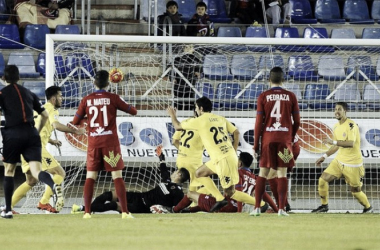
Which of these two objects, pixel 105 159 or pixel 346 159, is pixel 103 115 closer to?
pixel 105 159

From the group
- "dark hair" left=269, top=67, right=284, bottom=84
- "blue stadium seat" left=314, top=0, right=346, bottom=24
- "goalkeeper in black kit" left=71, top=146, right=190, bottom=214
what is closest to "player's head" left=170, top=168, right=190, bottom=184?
"goalkeeper in black kit" left=71, top=146, right=190, bottom=214

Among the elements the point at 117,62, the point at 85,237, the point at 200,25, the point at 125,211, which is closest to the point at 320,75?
the point at 200,25

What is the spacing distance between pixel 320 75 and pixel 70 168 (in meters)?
4.87

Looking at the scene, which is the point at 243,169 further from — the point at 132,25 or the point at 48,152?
the point at 132,25

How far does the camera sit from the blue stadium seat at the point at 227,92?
16.7 metres

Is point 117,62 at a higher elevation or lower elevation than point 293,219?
higher

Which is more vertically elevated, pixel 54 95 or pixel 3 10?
pixel 3 10

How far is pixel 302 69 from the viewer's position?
17609 millimetres

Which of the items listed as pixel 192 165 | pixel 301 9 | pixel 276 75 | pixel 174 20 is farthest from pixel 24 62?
pixel 276 75

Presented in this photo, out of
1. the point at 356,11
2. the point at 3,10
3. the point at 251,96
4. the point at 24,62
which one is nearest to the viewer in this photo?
the point at 251,96

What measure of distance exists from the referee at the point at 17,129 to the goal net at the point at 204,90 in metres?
4.30

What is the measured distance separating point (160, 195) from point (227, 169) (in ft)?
4.74

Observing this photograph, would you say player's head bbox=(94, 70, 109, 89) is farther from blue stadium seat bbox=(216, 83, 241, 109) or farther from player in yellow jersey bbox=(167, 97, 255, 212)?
blue stadium seat bbox=(216, 83, 241, 109)

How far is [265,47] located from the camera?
17.0 meters
